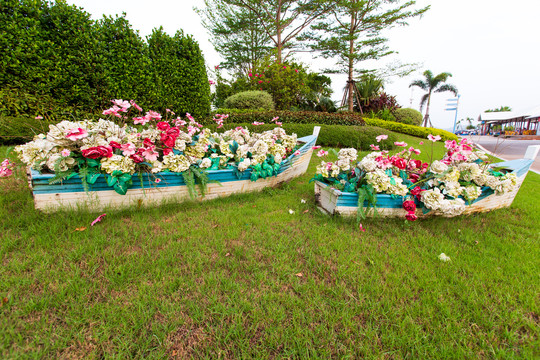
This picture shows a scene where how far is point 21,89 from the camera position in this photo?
13.6 ft

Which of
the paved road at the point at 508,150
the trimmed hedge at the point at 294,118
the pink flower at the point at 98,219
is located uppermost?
the trimmed hedge at the point at 294,118

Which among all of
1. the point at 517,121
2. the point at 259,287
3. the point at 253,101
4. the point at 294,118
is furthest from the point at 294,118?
the point at 517,121

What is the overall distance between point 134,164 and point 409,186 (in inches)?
111

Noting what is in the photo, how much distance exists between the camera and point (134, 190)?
2318mm

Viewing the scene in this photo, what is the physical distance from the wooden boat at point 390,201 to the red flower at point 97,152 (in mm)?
2173

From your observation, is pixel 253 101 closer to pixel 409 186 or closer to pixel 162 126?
pixel 162 126

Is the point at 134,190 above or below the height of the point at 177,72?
below

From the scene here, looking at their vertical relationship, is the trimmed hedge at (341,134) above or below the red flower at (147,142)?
below

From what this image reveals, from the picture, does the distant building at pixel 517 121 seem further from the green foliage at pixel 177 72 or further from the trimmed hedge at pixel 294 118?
the green foliage at pixel 177 72

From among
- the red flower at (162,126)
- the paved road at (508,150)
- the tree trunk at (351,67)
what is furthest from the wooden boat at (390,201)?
the tree trunk at (351,67)

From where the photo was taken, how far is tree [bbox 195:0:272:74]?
15.2 metres

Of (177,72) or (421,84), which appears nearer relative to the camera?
(177,72)

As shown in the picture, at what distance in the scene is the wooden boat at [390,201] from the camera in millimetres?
2305

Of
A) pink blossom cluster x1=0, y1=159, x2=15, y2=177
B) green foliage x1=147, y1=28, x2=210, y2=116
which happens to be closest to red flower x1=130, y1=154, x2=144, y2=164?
pink blossom cluster x1=0, y1=159, x2=15, y2=177
